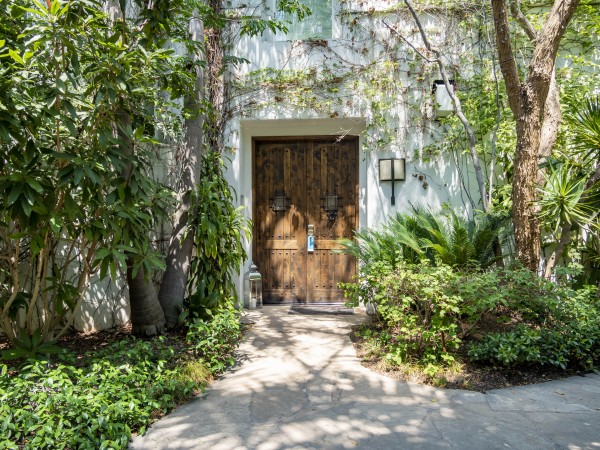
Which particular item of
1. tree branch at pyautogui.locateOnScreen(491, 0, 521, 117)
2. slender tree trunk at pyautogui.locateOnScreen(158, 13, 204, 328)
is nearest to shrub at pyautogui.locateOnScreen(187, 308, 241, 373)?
slender tree trunk at pyautogui.locateOnScreen(158, 13, 204, 328)

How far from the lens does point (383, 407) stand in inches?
137

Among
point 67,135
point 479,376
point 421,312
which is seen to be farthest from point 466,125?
point 67,135

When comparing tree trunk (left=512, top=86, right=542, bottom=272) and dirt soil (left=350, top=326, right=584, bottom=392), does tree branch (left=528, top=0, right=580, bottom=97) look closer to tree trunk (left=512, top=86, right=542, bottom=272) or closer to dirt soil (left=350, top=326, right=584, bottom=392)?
tree trunk (left=512, top=86, right=542, bottom=272)

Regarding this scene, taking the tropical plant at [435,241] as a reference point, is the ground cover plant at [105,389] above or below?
below

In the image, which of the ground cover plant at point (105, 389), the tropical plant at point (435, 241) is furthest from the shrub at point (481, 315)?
the ground cover plant at point (105, 389)

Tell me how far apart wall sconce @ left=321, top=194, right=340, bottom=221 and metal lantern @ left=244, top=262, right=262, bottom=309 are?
4.34 ft

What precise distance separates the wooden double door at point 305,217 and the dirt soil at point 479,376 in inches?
112

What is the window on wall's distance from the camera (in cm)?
680

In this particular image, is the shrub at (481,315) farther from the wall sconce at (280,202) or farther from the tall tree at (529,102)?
the wall sconce at (280,202)

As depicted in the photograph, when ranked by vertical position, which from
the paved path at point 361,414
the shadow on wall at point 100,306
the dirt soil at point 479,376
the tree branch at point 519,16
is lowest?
the paved path at point 361,414

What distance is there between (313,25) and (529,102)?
3.42 meters

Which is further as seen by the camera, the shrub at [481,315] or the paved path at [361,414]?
the shrub at [481,315]

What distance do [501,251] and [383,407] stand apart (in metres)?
2.93

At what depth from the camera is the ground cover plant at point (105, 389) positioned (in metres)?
2.78
